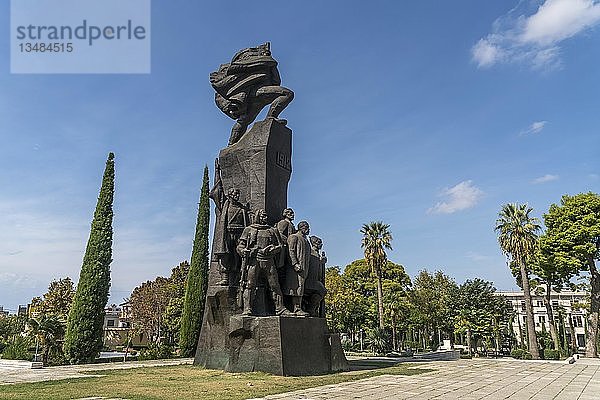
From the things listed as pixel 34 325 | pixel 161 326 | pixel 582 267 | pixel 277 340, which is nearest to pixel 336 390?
pixel 277 340

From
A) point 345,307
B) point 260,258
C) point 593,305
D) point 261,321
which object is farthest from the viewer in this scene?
point 345,307

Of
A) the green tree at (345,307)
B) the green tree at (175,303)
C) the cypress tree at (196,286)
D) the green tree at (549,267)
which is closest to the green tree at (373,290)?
the green tree at (345,307)

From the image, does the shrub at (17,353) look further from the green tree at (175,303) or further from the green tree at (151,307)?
the green tree at (151,307)

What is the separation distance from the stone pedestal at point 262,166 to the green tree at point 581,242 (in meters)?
24.7

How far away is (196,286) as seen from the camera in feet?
75.2

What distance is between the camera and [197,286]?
22906 mm

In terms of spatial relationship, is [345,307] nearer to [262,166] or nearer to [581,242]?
[581,242]

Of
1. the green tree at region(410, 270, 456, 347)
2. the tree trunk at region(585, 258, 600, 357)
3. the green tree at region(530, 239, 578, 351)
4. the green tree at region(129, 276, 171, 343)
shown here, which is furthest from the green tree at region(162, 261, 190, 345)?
the tree trunk at region(585, 258, 600, 357)

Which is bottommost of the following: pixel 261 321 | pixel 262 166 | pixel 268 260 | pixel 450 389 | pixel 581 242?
pixel 450 389

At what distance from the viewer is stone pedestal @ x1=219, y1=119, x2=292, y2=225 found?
42.4ft

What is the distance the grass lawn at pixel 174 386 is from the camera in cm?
758

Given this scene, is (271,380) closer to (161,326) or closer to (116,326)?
(161,326)

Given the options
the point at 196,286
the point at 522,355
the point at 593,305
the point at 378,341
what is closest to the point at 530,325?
the point at 522,355

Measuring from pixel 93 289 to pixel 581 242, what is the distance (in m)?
28.9
